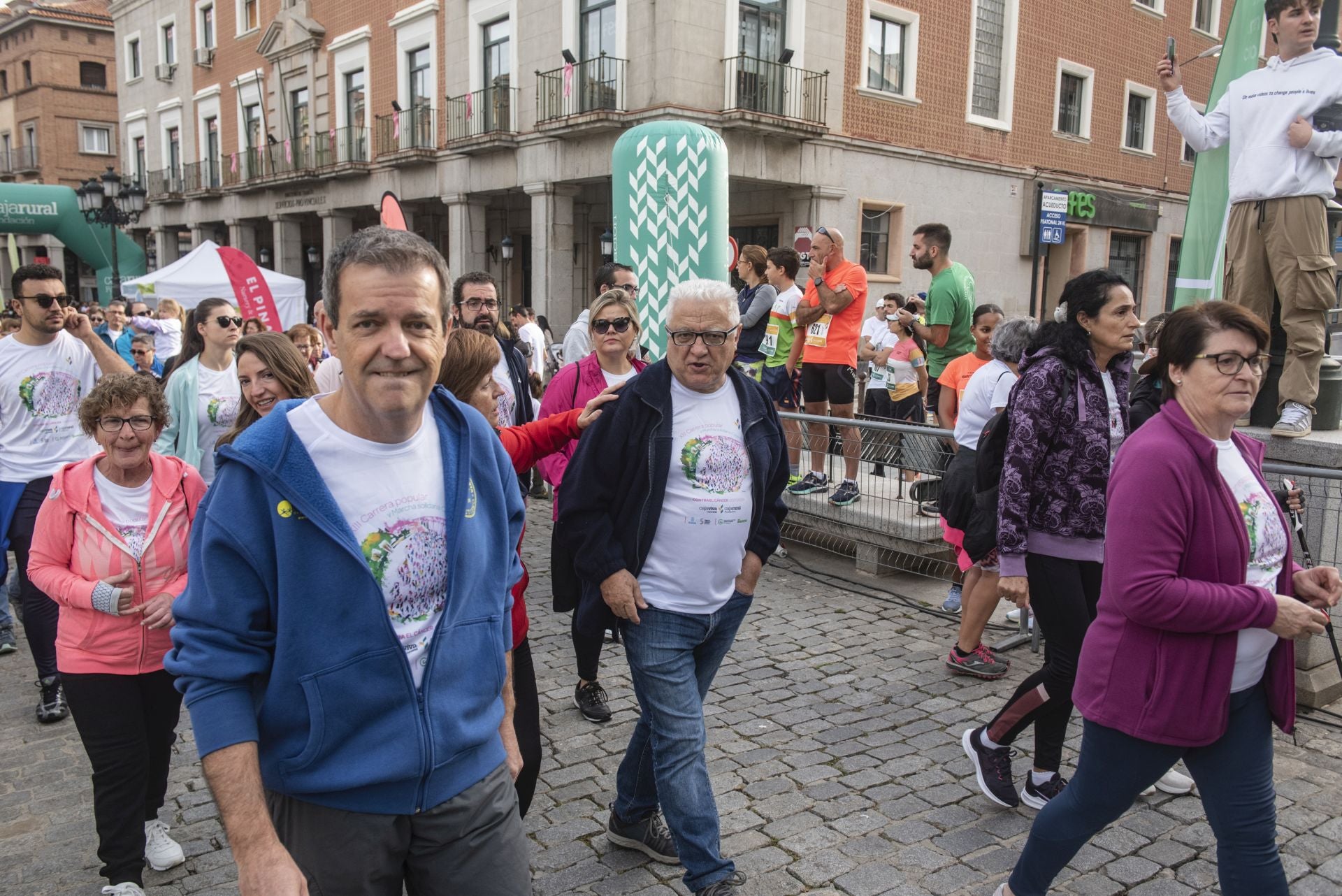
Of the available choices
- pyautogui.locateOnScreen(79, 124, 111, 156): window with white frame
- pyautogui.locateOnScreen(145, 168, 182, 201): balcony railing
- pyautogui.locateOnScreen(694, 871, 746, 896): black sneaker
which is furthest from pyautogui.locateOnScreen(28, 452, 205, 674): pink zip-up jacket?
pyautogui.locateOnScreen(79, 124, 111, 156): window with white frame

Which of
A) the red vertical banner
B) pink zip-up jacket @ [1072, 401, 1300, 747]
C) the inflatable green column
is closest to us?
pink zip-up jacket @ [1072, 401, 1300, 747]

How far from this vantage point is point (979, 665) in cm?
532

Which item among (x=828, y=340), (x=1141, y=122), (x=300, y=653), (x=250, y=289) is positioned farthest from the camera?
(x=1141, y=122)

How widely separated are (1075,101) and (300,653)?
89.8 feet

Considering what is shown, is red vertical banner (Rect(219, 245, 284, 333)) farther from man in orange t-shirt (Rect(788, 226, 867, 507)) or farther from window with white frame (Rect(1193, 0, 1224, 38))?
window with white frame (Rect(1193, 0, 1224, 38))

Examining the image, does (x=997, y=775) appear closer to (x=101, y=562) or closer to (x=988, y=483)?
(x=988, y=483)

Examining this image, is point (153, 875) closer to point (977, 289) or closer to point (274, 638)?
point (274, 638)

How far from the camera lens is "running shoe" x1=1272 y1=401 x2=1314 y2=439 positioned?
5.36 metres

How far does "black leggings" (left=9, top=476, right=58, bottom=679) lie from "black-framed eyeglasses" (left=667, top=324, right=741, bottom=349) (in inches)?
135

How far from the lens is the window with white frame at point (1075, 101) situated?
24375 mm

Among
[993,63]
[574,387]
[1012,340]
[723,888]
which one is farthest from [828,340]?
[993,63]

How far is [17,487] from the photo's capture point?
5027 millimetres

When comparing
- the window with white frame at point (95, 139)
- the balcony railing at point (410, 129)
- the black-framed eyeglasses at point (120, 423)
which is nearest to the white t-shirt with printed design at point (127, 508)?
the black-framed eyeglasses at point (120, 423)

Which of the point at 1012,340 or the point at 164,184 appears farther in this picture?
the point at 164,184
